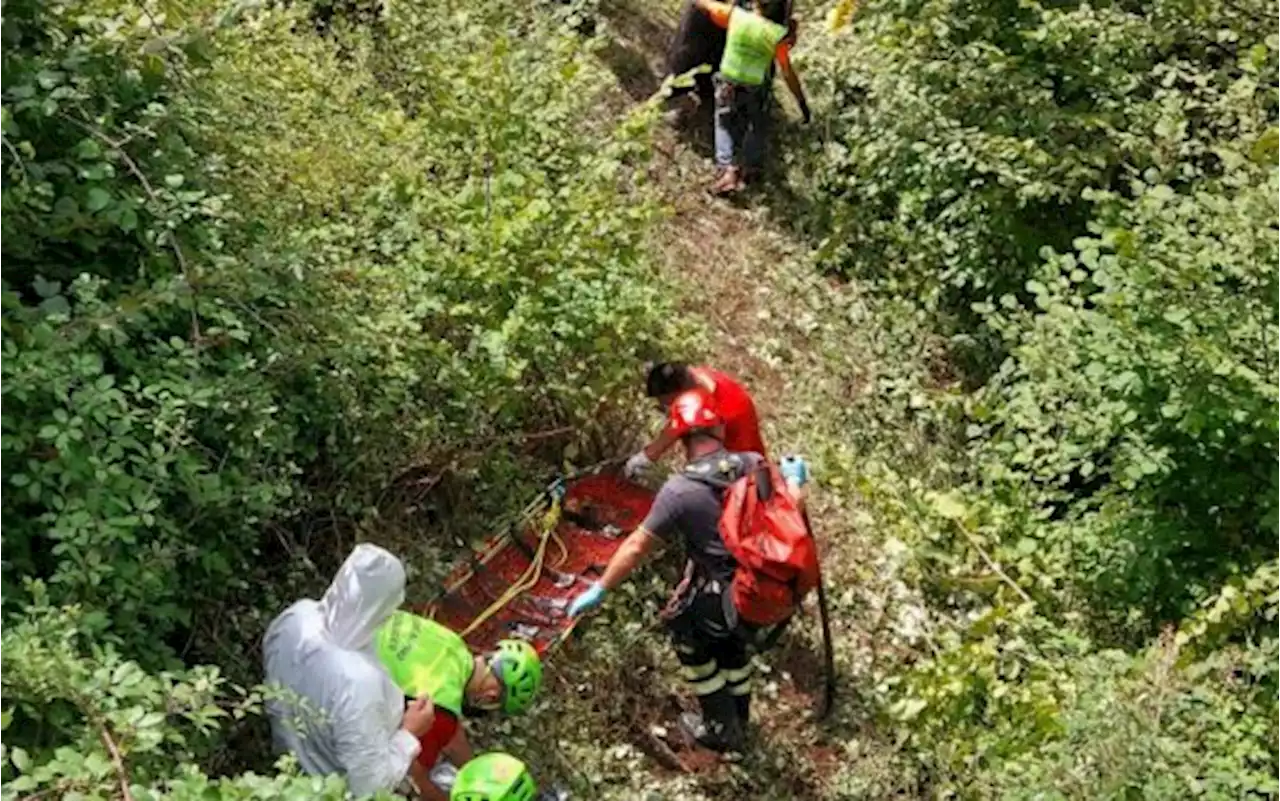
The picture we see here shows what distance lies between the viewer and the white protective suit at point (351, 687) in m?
4.18

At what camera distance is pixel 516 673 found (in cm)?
493

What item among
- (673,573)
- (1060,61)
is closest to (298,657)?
(673,573)

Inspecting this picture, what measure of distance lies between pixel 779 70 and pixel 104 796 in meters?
7.91

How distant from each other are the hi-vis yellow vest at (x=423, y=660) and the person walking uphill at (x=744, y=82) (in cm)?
553

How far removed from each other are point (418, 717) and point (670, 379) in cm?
209

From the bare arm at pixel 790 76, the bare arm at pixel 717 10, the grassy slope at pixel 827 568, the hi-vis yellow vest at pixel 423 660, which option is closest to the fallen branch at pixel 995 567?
the grassy slope at pixel 827 568

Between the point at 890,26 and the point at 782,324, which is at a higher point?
the point at 890,26

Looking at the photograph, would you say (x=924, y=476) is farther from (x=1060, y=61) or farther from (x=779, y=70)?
(x=779, y=70)

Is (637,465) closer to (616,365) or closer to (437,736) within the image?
(616,365)

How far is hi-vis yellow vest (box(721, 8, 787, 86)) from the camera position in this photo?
920cm

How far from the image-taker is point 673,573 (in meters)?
6.53

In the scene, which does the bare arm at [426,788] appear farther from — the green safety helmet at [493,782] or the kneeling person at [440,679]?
the green safety helmet at [493,782]

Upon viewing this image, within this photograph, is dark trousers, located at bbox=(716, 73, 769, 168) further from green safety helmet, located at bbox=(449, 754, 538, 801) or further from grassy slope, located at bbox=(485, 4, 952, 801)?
green safety helmet, located at bbox=(449, 754, 538, 801)

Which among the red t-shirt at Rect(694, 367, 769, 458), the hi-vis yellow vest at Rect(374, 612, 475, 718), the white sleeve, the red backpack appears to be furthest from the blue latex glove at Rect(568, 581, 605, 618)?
the white sleeve
